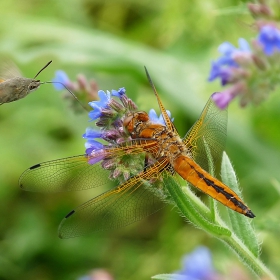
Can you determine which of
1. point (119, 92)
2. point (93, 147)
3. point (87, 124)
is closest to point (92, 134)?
point (93, 147)

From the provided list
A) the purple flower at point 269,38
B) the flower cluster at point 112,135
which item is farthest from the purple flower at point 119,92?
the purple flower at point 269,38

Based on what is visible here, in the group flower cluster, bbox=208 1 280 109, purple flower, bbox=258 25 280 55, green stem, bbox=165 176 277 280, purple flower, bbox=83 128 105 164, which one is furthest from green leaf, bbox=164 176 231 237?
purple flower, bbox=258 25 280 55

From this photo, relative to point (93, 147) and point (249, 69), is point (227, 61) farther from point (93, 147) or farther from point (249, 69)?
point (93, 147)

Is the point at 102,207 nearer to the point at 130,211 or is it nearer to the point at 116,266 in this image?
the point at 130,211

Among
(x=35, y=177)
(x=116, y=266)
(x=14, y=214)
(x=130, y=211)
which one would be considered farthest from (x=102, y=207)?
(x=14, y=214)

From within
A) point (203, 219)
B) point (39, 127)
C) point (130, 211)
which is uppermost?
point (203, 219)
